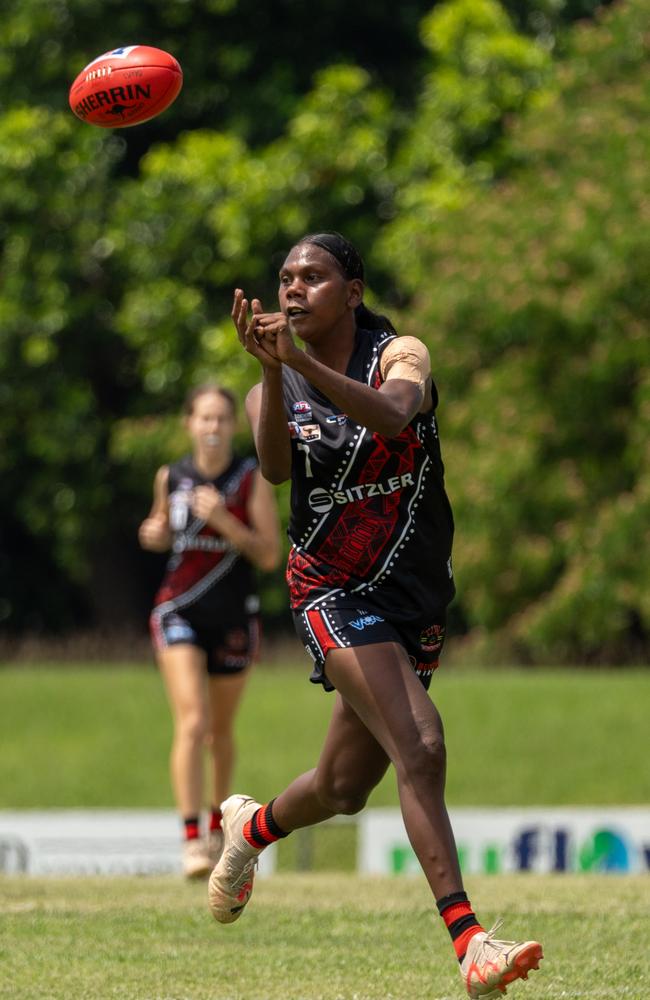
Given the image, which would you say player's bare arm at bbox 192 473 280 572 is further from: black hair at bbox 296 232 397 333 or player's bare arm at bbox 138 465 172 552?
black hair at bbox 296 232 397 333

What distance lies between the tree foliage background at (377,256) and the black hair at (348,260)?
12.8 meters

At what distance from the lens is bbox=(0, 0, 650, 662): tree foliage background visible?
1905 centimetres

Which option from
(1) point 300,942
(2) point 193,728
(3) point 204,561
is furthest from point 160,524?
(1) point 300,942

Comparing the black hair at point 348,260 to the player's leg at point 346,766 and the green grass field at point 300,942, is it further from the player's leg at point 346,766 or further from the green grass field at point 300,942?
the green grass field at point 300,942

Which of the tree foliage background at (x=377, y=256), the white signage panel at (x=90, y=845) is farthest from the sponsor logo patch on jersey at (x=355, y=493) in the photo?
the tree foliage background at (x=377, y=256)

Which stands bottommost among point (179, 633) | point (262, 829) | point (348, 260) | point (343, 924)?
point (343, 924)

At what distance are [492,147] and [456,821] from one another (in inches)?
505

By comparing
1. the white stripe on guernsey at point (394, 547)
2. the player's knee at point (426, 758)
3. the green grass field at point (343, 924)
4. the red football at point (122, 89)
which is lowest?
the green grass field at point (343, 924)

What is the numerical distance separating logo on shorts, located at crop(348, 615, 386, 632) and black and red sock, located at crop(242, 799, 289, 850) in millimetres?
895

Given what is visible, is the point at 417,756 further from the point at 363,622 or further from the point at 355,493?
the point at 355,493

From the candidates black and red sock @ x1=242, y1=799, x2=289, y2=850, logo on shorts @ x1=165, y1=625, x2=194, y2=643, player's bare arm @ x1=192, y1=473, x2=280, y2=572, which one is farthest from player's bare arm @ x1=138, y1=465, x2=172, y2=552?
black and red sock @ x1=242, y1=799, x2=289, y2=850

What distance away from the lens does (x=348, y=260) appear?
17.3 ft

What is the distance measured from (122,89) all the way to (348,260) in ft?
4.20

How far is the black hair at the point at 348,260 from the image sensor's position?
5234mm
